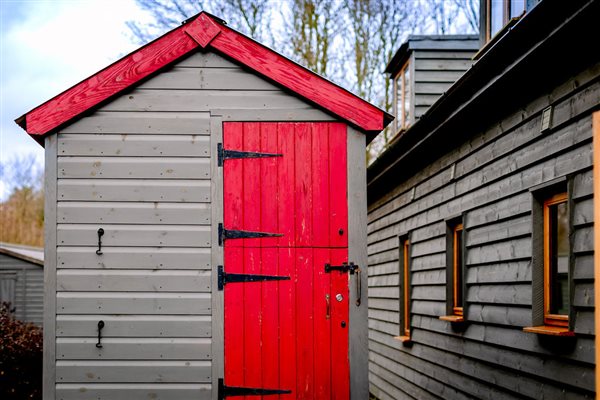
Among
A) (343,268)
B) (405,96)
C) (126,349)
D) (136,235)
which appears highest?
(405,96)

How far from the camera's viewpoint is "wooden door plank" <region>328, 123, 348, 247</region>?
22.4ft

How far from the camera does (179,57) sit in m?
7.03

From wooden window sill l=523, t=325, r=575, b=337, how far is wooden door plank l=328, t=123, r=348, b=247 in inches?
63.3

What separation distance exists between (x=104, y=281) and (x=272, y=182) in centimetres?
162

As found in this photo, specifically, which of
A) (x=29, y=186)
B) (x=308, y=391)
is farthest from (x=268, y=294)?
(x=29, y=186)

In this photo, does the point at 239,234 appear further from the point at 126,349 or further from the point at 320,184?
the point at 126,349

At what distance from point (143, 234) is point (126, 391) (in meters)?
1.29

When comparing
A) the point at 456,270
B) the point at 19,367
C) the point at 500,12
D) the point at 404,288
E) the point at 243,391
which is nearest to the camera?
the point at 243,391

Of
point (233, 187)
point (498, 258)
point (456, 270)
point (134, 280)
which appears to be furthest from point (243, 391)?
point (456, 270)

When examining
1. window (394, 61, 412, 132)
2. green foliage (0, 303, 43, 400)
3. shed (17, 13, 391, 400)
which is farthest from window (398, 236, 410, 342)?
shed (17, 13, 391, 400)

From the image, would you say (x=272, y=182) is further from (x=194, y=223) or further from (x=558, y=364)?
(x=558, y=364)

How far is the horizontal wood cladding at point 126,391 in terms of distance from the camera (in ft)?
22.1

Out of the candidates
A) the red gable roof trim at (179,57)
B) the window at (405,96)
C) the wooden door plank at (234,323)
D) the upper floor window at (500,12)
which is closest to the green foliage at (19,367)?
the red gable roof trim at (179,57)

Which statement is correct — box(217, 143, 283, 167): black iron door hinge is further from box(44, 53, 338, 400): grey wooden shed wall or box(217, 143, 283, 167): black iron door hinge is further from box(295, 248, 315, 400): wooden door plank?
box(295, 248, 315, 400): wooden door plank
